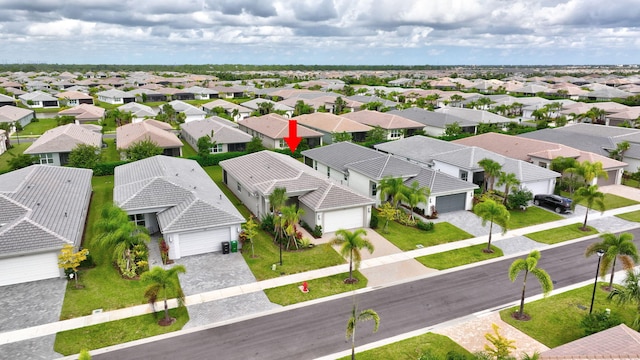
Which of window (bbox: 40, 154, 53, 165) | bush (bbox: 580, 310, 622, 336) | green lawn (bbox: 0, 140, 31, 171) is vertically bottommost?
green lawn (bbox: 0, 140, 31, 171)

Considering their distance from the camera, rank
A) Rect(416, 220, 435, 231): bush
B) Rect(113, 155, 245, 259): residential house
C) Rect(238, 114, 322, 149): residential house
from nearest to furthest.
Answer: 1. Rect(113, 155, 245, 259): residential house
2. Rect(416, 220, 435, 231): bush
3. Rect(238, 114, 322, 149): residential house

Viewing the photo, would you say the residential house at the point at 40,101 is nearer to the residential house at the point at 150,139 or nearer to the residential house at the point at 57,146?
the residential house at the point at 57,146

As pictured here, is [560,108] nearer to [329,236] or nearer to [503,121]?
[503,121]

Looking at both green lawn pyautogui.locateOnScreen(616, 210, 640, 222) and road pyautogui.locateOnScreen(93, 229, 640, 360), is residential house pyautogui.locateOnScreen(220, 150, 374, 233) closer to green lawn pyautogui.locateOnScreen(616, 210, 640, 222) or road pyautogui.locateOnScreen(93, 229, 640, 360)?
road pyautogui.locateOnScreen(93, 229, 640, 360)

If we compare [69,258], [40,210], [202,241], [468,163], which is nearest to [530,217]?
[468,163]

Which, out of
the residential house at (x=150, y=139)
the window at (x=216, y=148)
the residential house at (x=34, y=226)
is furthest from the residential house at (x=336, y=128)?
the residential house at (x=34, y=226)

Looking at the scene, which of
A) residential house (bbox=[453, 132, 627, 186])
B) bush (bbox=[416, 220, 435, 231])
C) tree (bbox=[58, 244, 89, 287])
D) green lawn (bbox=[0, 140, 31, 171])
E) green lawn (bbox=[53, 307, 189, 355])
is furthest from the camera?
green lawn (bbox=[0, 140, 31, 171])

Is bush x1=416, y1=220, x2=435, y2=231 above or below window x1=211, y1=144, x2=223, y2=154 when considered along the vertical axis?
below

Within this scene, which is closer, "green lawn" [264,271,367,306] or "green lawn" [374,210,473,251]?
"green lawn" [264,271,367,306]

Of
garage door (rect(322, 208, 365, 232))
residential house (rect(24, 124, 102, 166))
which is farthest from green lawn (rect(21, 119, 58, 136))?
garage door (rect(322, 208, 365, 232))
